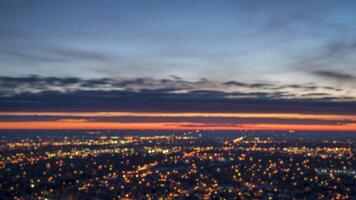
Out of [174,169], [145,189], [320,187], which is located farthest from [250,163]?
[145,189]

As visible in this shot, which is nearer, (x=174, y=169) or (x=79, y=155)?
(x=174, y=169)

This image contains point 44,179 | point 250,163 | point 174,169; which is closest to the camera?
point 44,179

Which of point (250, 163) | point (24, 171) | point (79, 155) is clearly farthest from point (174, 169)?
point (79, 155)

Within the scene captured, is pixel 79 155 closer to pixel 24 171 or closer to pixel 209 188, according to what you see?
pixel 24 171

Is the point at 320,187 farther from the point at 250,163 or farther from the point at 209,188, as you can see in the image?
the point at 250,163

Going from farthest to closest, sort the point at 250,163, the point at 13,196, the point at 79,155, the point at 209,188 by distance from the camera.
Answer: the point at 79,155
the point at 250,163
the point at 209,188
the point at 13,196

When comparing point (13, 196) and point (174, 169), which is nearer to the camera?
point (13, 196)

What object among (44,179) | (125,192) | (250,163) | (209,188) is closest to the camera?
(125,192)

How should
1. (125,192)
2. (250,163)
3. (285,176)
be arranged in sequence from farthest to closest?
1. (250,163)
2. (285,176)
3. (125,192)
